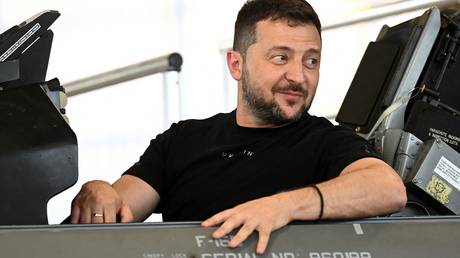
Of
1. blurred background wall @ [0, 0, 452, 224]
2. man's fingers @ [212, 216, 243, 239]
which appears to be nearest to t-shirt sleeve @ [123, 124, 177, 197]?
man's fingers @ [212, 216, 243, 239]

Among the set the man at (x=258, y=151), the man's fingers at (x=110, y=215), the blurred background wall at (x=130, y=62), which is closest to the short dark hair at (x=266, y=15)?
the man at (x=258, y=151)

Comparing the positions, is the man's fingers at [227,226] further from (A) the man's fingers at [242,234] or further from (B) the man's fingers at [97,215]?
(B) the man's fingers at [97,215]

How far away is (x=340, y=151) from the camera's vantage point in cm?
170

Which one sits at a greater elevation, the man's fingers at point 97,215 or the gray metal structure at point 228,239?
the gray metal structure at point 228,239

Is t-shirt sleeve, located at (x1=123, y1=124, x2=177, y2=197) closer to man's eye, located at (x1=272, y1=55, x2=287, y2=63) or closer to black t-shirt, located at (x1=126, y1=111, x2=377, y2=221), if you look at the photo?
black t-shirt, located at (x1=126, y1=111, x2=377, y2=221)

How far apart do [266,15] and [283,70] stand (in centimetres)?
15

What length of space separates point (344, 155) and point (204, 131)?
0.44m

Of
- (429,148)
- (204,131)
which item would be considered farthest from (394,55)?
(204,131)

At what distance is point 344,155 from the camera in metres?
1.66

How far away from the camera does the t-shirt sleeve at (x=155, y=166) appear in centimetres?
196

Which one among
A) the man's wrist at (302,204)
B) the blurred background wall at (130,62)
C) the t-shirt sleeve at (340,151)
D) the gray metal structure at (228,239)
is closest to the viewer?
the gray metal structure at (228,239)

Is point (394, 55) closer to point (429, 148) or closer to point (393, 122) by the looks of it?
point (393, 122)

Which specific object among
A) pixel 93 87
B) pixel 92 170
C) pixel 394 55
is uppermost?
pixel 394 55

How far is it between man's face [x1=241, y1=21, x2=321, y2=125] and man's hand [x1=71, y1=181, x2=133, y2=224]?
0.36m
